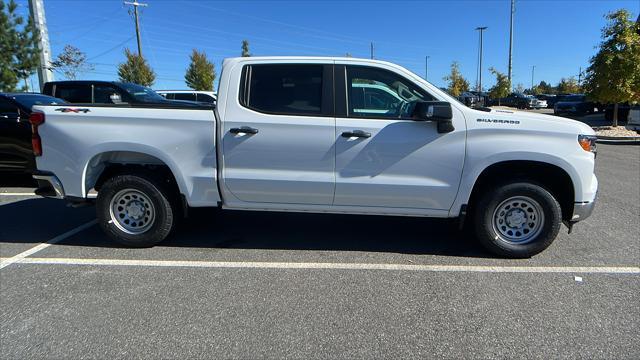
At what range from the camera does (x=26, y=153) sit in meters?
7.27

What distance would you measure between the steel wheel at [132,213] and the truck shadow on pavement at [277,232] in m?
0.28

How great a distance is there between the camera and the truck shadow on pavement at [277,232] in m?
4.80

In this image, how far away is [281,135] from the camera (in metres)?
4.28

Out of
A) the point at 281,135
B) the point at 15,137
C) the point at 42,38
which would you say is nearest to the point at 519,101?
the point at 42,38

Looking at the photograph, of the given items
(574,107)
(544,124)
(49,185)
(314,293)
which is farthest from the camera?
(574,107)

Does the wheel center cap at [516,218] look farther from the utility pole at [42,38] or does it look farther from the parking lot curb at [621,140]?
the utility pole at [42,38]

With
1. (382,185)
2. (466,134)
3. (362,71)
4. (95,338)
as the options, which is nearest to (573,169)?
(466,134)

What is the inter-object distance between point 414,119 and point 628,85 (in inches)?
642

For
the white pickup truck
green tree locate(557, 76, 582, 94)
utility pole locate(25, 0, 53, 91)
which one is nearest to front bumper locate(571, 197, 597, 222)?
the white pickup truck

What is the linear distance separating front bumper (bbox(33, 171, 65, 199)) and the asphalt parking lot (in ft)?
2.00

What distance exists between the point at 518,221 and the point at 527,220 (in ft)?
0.29

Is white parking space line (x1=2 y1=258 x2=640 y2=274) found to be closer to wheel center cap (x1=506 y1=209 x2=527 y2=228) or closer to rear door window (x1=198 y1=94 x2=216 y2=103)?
wheel center cap (x1=506 y1=209 x2=527 y2=228)

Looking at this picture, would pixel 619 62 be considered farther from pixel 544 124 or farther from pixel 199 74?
pixel 199 74

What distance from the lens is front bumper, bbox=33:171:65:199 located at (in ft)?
15.0
